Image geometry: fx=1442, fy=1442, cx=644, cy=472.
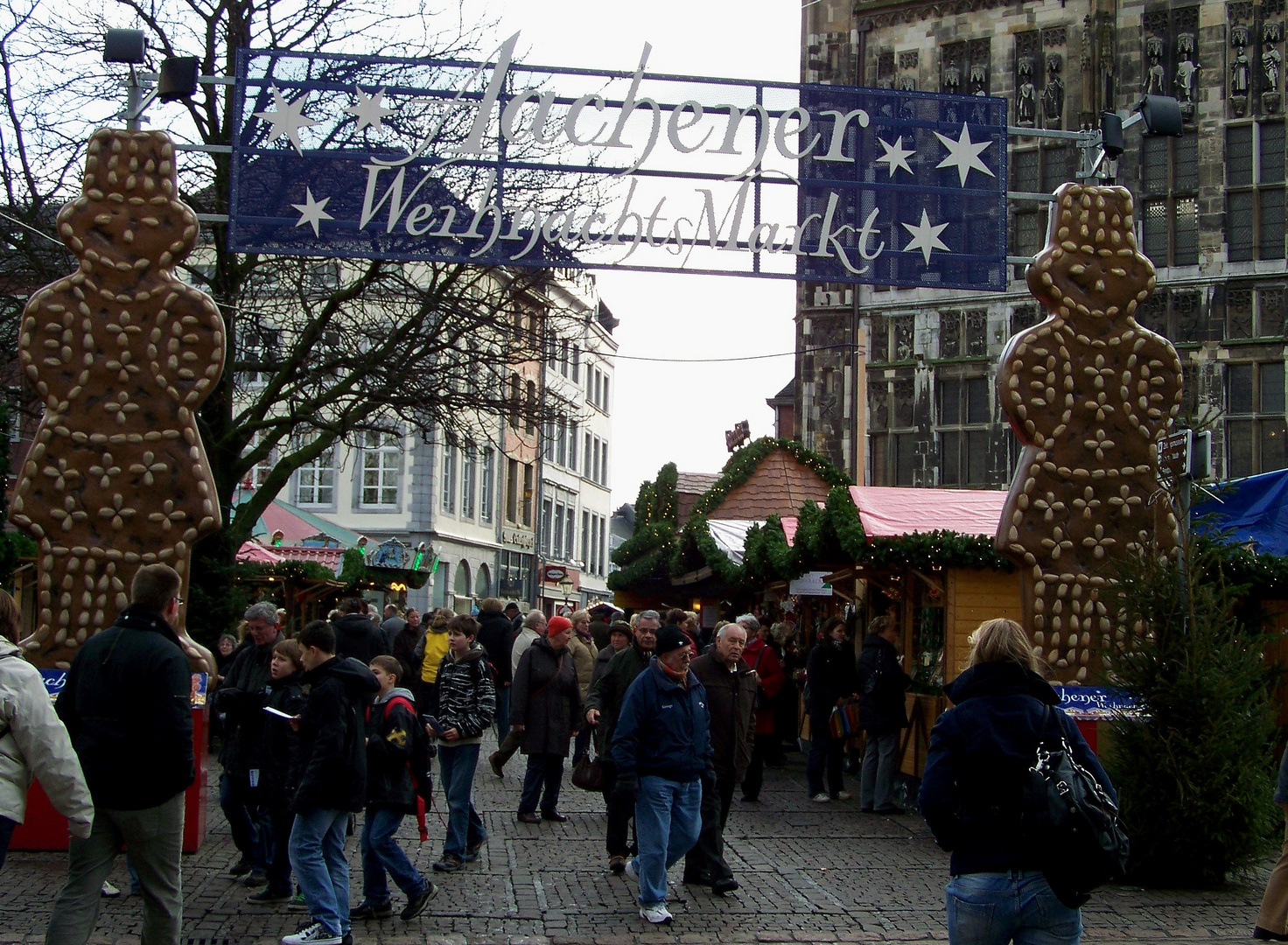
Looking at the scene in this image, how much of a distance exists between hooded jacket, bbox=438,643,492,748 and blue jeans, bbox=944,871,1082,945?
→ 515cm

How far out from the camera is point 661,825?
801 centimetres

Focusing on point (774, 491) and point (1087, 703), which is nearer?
point (1087, 703)

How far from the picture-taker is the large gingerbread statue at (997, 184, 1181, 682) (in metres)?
10.3

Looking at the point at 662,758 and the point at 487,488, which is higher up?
the point at 487,488

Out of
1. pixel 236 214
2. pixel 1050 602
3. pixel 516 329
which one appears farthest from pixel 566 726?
pixel 516 329

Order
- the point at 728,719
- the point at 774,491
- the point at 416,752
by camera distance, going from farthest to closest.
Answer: the point at 774,491, the point at 728,719, the point at 416,752

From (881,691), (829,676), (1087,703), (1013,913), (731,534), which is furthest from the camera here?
(731,534)

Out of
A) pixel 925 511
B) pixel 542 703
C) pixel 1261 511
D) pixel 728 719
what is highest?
pixel 1261 511

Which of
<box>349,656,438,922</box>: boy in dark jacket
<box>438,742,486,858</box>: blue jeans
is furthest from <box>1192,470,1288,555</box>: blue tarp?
<box>349,656,438,922</box>: boy in dark jacket

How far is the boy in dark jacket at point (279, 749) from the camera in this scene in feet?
26.4

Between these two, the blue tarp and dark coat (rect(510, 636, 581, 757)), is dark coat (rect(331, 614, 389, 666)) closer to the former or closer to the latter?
dark coat (rect(510, 636, 581, 757))

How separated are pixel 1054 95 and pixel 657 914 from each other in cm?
2297

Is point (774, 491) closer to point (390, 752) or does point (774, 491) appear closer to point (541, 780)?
point (541, 780)

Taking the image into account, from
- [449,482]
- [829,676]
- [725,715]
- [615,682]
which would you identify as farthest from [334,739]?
[449,482]
